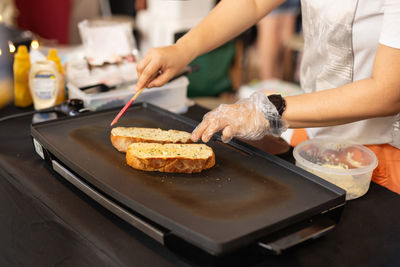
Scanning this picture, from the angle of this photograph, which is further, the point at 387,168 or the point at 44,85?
the point at 44,85

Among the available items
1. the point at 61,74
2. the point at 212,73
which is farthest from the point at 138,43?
the point at 61,74

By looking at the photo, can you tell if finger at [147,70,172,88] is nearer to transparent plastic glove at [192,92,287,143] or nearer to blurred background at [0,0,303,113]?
blurred background at [0,0,303,113]

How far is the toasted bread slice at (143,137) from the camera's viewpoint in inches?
56.6

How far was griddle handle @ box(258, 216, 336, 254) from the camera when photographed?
100 centimetres

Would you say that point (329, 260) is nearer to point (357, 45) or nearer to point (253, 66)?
point (357, 45)

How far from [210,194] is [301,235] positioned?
0.92 feet

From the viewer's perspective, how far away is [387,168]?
1.65 metres

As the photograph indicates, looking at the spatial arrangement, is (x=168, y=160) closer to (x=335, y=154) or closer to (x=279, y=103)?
(x=279, y=103)

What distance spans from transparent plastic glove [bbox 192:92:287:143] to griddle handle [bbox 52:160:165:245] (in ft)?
1.23

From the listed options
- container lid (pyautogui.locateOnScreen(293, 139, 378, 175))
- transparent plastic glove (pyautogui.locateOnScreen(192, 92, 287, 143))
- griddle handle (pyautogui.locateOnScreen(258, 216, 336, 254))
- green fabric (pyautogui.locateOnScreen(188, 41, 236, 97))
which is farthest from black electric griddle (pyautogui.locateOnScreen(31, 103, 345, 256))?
green fabric (pyautogui.locateOnScreen(188, 41, 236, 97))

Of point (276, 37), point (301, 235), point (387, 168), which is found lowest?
point (276, 37)

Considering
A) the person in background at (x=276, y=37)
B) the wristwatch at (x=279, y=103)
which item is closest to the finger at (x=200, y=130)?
the wristwatch at (x=279, y=103)

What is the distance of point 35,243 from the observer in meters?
1.18

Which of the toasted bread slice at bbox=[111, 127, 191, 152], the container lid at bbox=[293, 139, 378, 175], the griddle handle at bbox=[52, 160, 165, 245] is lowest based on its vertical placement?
the container lid at bbox=[293, 139, 378, 175]
